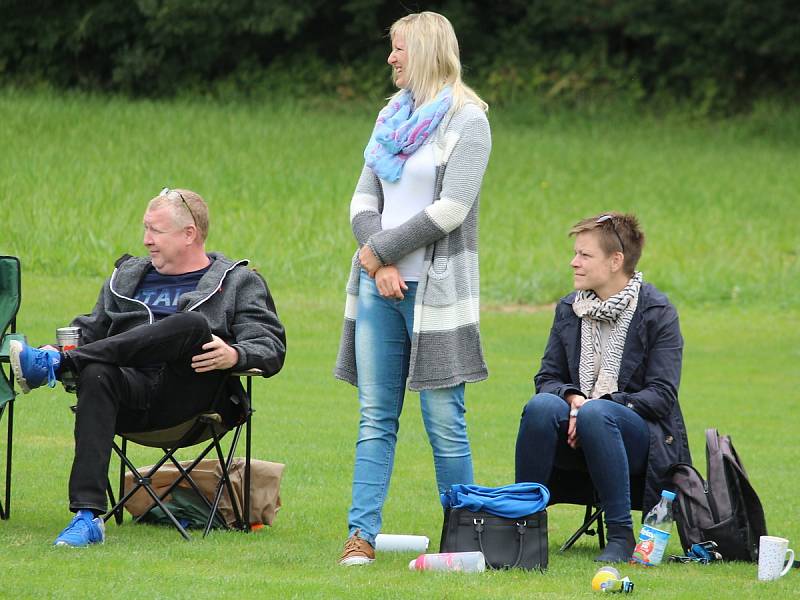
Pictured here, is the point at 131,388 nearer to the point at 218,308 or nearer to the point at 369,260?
the point at 218,308

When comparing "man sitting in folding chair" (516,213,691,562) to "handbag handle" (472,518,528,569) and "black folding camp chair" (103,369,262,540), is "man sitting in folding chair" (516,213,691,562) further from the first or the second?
"black folding camp chair" (103,369,262,540)

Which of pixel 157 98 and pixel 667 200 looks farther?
pixel 157 98

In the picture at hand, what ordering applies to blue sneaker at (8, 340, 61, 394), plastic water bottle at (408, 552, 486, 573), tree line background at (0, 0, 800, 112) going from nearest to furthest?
plastic water bottle at (408, 552, 486, 573), blue sneaker at (8, 340, 61, 394), tree line background at (0, 0, 800, 112)

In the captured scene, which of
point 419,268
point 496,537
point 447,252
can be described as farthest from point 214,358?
point 496,537

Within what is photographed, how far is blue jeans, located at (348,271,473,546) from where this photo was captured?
521cm

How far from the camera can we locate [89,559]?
497 cm

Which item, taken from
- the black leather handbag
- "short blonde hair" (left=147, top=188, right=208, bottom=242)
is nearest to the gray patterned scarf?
the black leather handbag

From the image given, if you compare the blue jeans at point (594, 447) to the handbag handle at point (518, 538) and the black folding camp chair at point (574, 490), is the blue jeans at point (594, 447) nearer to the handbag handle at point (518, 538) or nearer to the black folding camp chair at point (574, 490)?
the black folding camp chair at point (574, 490)

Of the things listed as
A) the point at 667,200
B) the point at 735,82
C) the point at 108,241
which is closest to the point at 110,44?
the point at 735,82

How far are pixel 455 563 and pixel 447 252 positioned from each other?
1.09m

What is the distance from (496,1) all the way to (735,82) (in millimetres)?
6201

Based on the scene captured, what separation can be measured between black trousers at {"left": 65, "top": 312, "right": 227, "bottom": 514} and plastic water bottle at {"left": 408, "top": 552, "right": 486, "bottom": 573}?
3.79 feet

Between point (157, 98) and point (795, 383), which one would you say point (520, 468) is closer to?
point (795, 383)

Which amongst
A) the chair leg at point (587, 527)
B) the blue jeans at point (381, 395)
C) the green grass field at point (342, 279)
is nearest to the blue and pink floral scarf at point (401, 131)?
the blue jeans at point (381, 395)
